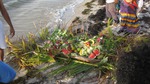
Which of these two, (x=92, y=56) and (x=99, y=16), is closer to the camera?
(x=92, y=56)

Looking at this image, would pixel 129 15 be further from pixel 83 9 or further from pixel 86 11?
pixel 83 9

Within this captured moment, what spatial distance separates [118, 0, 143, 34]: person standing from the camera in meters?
4.66

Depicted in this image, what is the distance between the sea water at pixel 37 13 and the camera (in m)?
6.37


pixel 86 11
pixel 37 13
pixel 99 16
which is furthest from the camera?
pixel 37 13

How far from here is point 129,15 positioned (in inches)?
188

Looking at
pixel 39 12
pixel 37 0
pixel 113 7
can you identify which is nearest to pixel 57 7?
pixel 39 12

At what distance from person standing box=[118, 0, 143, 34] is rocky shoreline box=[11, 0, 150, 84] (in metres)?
0.19

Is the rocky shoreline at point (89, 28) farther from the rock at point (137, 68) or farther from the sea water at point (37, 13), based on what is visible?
the rock at point (137, 68)

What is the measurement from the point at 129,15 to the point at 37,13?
337cm

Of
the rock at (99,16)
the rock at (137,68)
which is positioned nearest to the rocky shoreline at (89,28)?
the rock at (99,16)

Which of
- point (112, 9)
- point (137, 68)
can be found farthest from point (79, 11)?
point (137, 68)

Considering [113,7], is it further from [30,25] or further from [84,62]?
[30,25]

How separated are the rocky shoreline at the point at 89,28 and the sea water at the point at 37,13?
416 millimetres

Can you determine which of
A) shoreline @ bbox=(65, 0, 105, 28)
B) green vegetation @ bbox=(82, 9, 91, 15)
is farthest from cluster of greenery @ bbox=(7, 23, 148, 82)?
green vegetation @ bbox=(82, 9, 91, 15)
